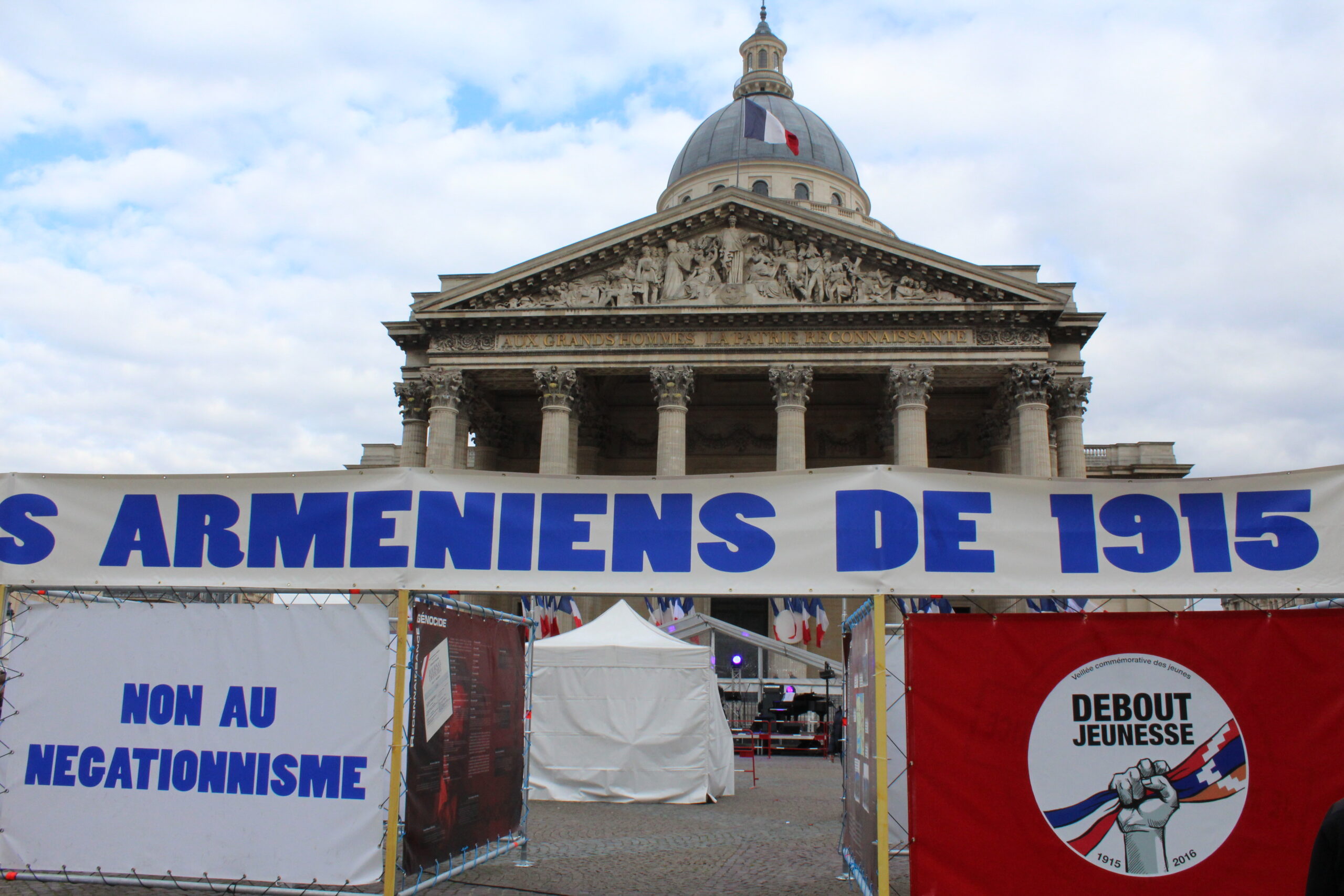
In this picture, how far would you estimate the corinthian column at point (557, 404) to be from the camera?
Result: 33.7 metres

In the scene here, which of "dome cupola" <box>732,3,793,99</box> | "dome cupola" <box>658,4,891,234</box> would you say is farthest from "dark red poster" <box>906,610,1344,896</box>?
"dome cupola" <box>732,3,793,99</box>

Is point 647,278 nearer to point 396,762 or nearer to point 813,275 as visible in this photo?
point 813,275

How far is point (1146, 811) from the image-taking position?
256 inches

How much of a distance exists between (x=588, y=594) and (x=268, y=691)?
2643 mm

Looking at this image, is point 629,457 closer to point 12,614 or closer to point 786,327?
point 786,327

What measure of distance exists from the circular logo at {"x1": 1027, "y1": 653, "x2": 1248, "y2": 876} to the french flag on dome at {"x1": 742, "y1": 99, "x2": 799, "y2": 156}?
108 ft

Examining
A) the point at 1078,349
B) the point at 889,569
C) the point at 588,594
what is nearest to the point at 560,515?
the point at 588,594

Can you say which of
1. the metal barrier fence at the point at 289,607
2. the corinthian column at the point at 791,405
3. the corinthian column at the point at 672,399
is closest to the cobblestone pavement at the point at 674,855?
the metal barrier fence at the point at 289,607

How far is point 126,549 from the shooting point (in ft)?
25.7

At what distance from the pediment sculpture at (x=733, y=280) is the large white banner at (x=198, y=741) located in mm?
27048

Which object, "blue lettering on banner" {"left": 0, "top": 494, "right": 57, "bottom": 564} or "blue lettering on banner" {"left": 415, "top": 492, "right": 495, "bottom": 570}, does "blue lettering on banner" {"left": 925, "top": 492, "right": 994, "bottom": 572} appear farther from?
"blue lettering on banner" {"left": 0, "top": 494, "right": 57, "bottom": 564}

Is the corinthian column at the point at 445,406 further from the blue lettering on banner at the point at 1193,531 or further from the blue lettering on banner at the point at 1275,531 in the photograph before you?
the blue lettering on banner at the point at 1275,531

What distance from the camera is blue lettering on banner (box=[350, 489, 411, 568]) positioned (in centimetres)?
744

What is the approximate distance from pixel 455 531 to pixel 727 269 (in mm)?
28152
